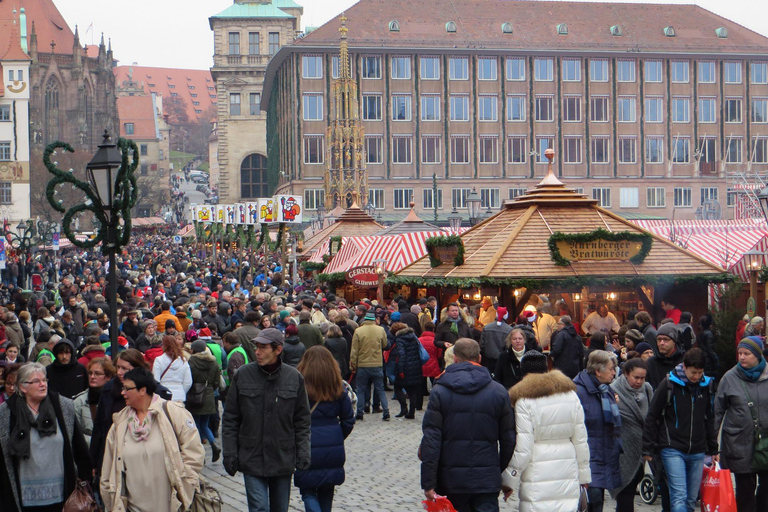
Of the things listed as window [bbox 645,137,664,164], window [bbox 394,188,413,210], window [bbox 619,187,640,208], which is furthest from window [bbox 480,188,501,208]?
window [bbox 645,137,664,164]

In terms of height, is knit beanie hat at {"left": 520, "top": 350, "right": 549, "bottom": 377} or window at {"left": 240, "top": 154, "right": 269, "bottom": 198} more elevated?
window at {"left": 240, "top": 154, "right": 269, "bottom": 198}

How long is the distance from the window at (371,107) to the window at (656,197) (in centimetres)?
1814

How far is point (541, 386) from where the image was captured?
7148 millimetres

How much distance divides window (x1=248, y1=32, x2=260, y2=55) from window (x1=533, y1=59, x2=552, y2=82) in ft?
121

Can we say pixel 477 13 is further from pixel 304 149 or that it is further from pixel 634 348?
pixel 634 348

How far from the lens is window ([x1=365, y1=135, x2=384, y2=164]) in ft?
238

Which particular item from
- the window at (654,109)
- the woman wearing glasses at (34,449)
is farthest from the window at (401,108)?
the woman wearing glasses at (34,449)

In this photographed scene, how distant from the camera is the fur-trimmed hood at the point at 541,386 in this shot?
7133 mm

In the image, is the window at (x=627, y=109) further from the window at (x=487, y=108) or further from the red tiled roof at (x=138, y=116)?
the red tiled roof at (x=138, y=116)

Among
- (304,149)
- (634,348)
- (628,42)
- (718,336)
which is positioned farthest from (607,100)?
(634,348)

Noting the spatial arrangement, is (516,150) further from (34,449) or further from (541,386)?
(34,449)

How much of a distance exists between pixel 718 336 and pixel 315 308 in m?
7.10

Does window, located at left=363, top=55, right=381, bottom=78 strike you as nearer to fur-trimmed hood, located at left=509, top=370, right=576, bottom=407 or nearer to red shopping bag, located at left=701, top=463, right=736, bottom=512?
red shopping bag, located at left=701, top=463, right=736, bottom=512

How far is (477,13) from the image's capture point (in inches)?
2980
